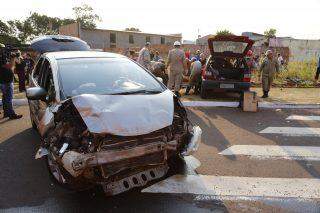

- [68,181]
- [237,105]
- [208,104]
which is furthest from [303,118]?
[68,181]

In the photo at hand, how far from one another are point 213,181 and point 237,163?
966mm

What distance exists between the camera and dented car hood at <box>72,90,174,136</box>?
153 inches

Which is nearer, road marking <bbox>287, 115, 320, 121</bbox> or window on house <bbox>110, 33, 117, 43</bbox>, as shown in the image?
road marking <bbox>287, 115, 320, 121</bbox>

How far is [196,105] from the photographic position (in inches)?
445

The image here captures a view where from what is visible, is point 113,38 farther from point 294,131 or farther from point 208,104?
point 294,131

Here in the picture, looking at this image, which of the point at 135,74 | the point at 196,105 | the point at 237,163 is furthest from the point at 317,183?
the point at 196,105

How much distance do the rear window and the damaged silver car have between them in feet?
25.5

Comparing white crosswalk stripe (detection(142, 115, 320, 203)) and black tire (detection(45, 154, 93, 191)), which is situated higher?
black tire (detection(45, 154, 93, 191))

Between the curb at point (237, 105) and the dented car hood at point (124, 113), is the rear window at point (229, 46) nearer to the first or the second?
the curb at point (237, 105)

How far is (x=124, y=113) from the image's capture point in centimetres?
410

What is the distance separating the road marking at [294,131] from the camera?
25.7ft

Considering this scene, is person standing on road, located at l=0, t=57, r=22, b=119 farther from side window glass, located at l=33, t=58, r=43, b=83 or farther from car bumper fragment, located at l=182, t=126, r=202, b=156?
car bumper fragment, located at l=182, t=126, r=202, b=156

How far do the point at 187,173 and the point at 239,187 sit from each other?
83 centimetres

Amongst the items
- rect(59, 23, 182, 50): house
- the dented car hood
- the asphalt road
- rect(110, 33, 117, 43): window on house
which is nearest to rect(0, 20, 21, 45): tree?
rect(59, 23, 182, 50): house
